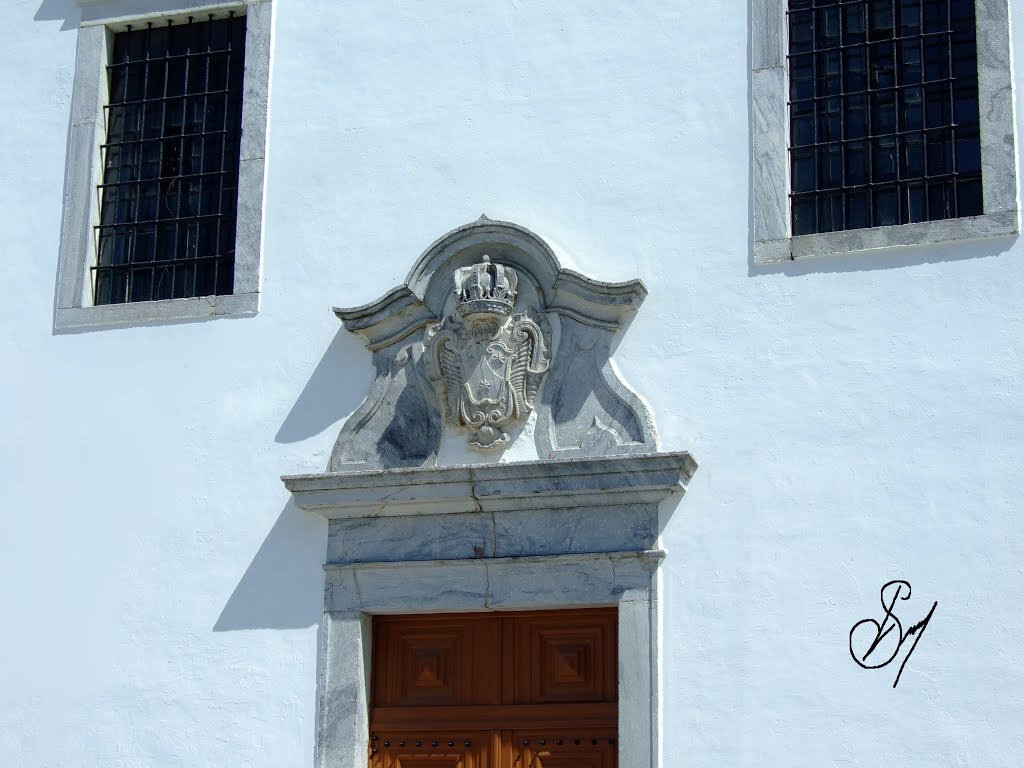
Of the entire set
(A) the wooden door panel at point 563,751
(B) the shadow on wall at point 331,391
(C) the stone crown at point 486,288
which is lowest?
(A) the wooden door panel at point 563,751

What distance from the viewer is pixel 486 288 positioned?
23.7 ft

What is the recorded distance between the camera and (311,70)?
793 centimetres

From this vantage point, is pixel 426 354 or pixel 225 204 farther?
pixel 225 204

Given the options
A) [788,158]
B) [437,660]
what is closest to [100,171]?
[437,660]

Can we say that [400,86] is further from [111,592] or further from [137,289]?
[111,592]

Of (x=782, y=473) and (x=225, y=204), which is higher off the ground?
(x=225, y=204)

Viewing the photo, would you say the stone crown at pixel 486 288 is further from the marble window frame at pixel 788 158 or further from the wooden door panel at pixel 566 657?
the wooden door panel at pixel 566 657

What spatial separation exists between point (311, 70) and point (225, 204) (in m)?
0.73

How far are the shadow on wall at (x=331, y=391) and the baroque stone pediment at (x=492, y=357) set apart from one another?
71mm

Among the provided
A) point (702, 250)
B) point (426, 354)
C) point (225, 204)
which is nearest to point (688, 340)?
point (702, 250)

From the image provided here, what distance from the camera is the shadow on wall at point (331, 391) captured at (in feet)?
24.4

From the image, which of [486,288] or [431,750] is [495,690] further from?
[486,288]
